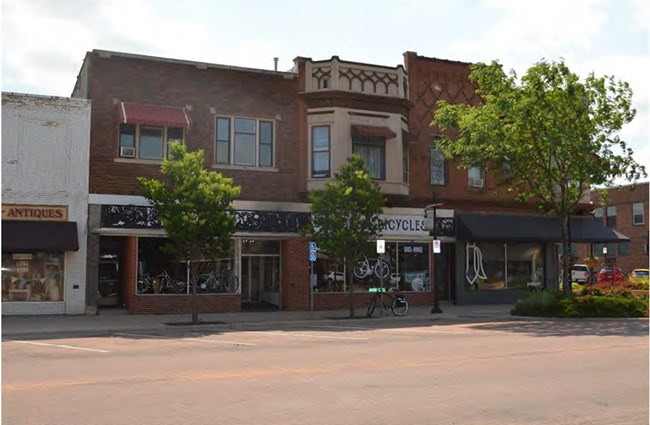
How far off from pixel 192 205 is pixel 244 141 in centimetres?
640

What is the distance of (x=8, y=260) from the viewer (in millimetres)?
23422

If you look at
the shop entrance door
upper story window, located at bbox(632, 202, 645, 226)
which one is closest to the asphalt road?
the shop entrance door

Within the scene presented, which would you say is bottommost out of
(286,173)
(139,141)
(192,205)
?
(192,205)

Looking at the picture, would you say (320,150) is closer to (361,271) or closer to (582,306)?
(361,271)

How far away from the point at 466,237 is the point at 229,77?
11.9 meters

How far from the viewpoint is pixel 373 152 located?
92.8 ft

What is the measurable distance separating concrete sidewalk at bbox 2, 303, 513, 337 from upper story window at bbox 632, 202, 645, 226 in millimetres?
34354

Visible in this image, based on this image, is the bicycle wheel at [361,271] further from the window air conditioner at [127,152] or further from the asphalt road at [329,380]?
the asphalt road at [329,380]

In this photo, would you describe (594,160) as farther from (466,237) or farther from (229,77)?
(229,77)

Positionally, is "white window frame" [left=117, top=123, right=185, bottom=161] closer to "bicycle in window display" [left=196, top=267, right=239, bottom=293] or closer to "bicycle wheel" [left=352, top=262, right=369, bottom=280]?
"bicycle in window display" [left=196, top=267, right=239, bottom=293]

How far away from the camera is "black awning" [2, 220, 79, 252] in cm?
2259

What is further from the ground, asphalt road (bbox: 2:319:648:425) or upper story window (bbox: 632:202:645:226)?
upper story window (bbox: 632:202:645:226)

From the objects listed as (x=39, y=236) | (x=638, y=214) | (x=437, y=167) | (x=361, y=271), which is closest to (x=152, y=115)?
(x=39, y=236)

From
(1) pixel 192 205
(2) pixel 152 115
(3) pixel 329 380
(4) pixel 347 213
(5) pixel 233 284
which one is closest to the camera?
(3) pixel 329 380
